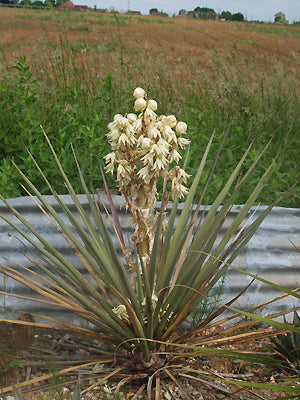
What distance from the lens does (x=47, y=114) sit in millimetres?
4145

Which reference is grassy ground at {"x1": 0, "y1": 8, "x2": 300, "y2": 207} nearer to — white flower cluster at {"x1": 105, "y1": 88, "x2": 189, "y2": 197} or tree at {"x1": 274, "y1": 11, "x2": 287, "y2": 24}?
white flower cluster at {"x1": 105, "y1": 88, "x2": 189, "y2": 197}

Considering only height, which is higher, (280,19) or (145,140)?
(280,19)

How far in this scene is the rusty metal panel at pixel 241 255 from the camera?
→ 2669mm

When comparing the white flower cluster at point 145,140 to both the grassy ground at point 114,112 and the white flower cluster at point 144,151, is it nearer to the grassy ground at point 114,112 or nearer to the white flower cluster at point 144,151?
the white flower cluster at point 144,151

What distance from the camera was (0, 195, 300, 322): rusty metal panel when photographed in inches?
105

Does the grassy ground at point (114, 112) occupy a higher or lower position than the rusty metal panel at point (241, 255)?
higher

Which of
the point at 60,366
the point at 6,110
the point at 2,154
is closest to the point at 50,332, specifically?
the point at 60,366

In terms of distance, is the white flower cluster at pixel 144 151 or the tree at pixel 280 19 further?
the tree at pixel 280 19

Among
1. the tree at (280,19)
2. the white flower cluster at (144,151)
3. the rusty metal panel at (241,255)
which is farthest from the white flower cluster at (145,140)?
the tree at (280,19)

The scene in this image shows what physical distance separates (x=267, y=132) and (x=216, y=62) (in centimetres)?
144

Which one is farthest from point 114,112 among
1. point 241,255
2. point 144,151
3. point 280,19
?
point 280,19

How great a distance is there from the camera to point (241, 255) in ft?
9.18

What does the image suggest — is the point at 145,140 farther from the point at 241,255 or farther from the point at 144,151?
the point at 241,255

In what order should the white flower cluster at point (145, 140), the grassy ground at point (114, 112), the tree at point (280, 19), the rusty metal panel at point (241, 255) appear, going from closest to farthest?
the white flower cluster at point (145, 140)
the rusty metal panel at point (241, 255)
the grassy ground at point (114, 112)
the tree at point (280, 19)
